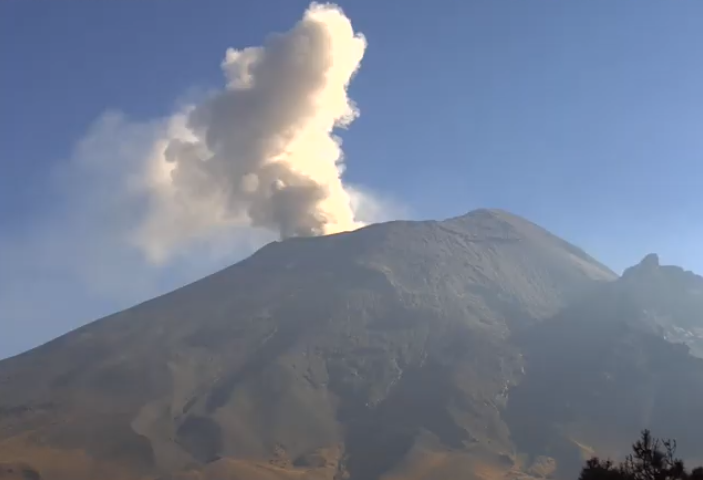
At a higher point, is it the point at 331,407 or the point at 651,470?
the point at 331,407

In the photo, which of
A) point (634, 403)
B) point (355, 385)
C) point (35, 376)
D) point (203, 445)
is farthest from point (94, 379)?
point (634, 403)

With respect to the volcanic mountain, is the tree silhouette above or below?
below

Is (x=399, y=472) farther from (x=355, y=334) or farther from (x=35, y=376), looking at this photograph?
(x=35, y=376)

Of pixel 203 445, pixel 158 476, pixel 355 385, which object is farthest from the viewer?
pixel 355 385

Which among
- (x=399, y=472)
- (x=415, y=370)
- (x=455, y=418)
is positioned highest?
(x=415, y=370)

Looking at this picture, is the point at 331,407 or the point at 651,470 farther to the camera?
the point at 331,407

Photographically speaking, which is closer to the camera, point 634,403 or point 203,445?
point 203,445

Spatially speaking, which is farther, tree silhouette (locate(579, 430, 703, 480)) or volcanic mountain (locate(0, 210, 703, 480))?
volcanic mountain (locate(0, 210, 703, 480))

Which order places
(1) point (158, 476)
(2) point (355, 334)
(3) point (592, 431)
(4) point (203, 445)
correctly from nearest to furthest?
1. (1) point (158, 476)
2. (4) point (203, 445)
3. (3) point (592, 431)
4. (2) point (355, 334)

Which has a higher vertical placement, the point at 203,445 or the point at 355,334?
the point at 355,334

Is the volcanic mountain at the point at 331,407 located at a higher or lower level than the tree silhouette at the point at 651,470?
higher

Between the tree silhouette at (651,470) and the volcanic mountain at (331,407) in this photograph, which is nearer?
the tree silhouette at (651,470)
